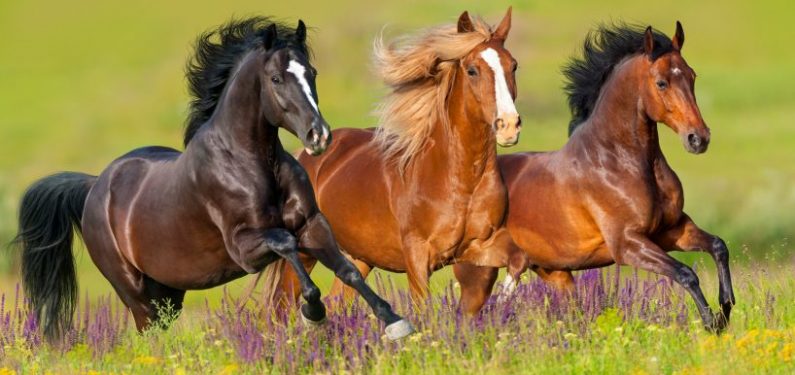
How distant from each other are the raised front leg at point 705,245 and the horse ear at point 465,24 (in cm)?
169

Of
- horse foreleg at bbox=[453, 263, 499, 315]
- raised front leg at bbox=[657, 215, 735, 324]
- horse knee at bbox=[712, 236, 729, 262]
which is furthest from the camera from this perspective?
horse foreleg at bbox=[453, 263, 499, 315]

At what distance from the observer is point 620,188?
9094 mm

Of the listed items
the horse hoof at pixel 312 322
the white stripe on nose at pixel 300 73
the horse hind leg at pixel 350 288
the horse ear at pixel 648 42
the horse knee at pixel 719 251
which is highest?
the horse ear at pixel 648 42

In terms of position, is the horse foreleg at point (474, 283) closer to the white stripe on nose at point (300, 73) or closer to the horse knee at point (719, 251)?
the horse knee at point (719, 251)

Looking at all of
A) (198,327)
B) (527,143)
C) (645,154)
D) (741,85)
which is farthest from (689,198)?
(741,85)

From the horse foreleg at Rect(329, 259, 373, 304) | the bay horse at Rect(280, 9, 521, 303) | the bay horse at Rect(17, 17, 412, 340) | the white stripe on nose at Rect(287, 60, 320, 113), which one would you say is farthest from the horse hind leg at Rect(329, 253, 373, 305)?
the white stripe on nose at Rect(287, 60, 320, 113)

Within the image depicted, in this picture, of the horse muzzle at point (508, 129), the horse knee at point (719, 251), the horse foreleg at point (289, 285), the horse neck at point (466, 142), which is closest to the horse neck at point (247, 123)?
the horse muzzle at point (508, 129)

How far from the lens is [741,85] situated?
3741cm

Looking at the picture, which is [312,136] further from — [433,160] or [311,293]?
[433,160]

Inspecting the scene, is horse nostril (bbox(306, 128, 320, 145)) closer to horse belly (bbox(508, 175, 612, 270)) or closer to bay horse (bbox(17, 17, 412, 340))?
bay horse (bbox(17, 17, 412, 340))

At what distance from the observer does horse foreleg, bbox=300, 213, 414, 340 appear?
24.3 feet

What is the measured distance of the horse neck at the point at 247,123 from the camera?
8.02m

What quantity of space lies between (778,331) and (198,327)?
10.6 feet

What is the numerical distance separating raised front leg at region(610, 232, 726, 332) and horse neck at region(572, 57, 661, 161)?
55 centimetres
